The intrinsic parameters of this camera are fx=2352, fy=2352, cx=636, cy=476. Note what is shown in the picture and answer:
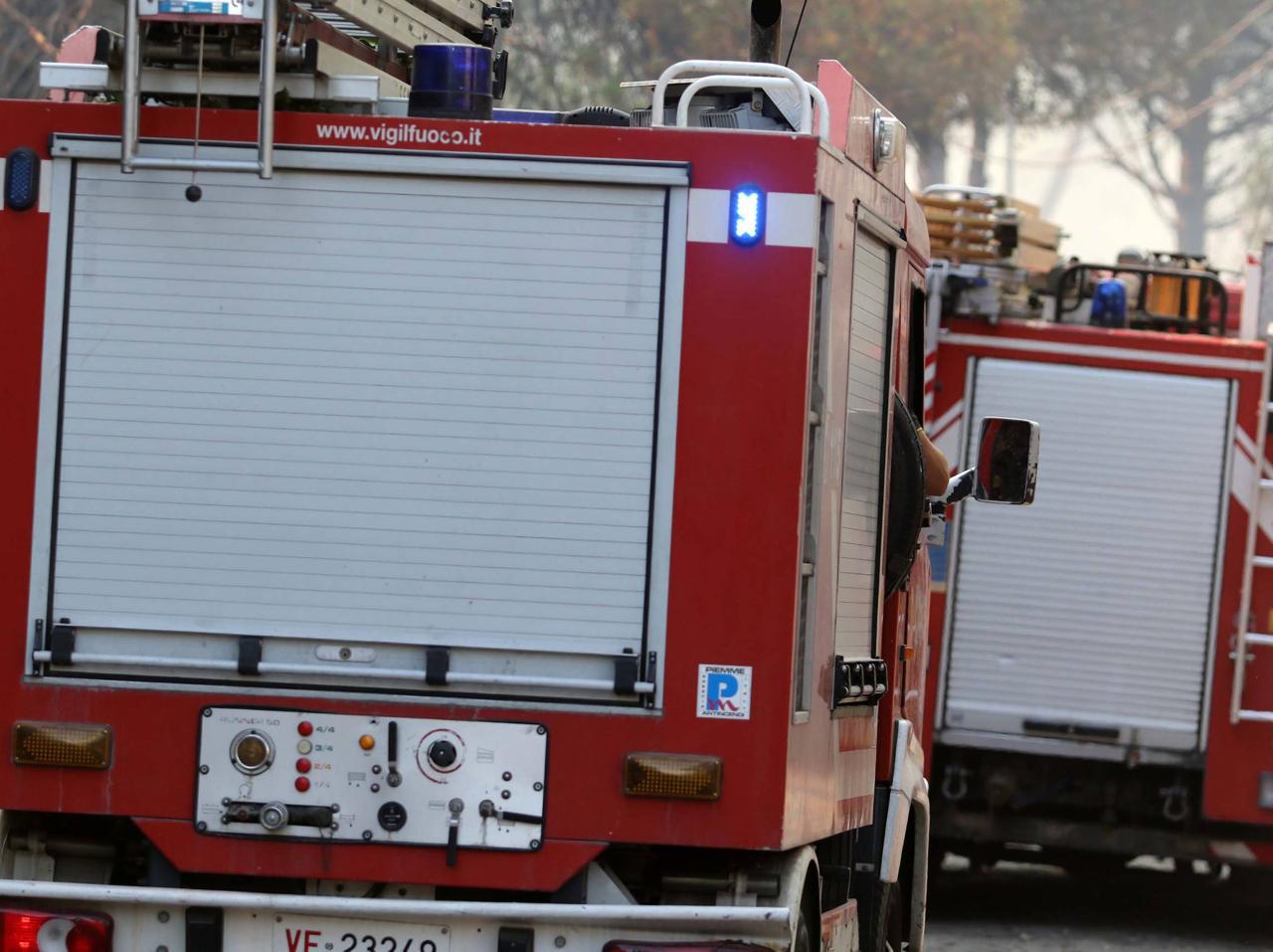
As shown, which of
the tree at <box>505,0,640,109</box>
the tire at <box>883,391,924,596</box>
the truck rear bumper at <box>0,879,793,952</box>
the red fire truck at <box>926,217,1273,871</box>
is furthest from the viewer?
the tree at <box>505,0,640,109</box>

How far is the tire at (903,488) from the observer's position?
6.87m

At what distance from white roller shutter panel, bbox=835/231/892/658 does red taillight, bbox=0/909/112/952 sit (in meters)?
1.99

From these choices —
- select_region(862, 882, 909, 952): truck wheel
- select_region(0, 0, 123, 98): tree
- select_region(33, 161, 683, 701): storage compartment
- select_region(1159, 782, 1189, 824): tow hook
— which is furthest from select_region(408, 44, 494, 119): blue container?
select_region(0, 0, 123, 98): tree

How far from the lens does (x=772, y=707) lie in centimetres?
550

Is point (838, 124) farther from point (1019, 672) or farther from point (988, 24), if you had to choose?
point (988, 24)

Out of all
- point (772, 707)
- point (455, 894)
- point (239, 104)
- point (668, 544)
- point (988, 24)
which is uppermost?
point (988, 24)

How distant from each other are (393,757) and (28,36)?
16751mm

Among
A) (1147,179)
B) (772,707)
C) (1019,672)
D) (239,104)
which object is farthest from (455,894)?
(1147,179)

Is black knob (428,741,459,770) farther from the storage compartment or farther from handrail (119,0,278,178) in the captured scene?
handrail (119,0,278,178)

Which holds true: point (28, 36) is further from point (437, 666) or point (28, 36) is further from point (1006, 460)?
point (437, 666)

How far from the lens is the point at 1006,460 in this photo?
6.90 meters

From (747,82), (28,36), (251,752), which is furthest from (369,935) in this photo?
(28,36)

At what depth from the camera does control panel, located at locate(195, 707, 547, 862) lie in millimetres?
5516

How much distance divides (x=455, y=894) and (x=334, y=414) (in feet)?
3.91
